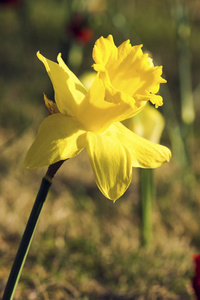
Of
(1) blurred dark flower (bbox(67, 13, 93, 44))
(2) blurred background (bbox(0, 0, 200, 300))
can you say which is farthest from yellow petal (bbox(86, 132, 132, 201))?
(1) blurred dark flower (bbox(67, 13, 93, 44))

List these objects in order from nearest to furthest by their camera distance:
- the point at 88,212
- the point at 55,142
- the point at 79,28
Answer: the point at 55,142, the point at 88,212, the point at 79,28

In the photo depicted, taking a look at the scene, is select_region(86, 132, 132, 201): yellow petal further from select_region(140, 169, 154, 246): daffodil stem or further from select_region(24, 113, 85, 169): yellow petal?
select_region(140, 169, 154, 246): daffodil stem

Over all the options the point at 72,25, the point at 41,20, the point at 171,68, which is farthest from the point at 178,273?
the point at 41,20

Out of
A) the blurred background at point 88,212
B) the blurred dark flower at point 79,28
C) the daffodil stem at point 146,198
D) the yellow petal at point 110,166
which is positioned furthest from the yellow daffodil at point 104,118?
the blurred dark flower at point 79,28

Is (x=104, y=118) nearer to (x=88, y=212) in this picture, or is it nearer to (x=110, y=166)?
(x=110, y=166)

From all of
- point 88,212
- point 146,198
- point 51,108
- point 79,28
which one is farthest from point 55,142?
point 79,28
